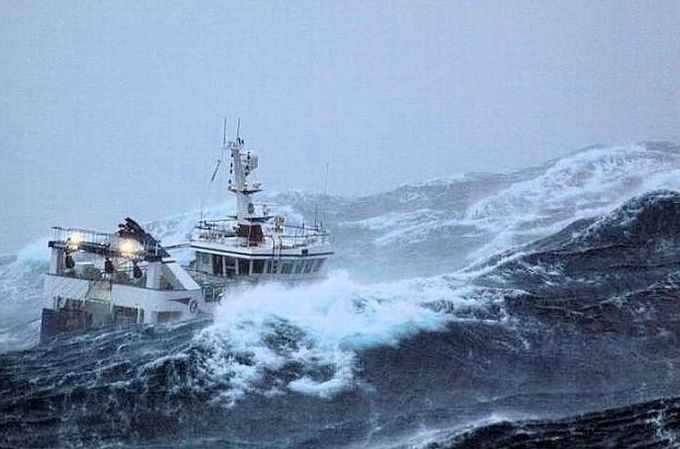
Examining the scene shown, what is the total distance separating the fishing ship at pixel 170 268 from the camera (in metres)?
39.5

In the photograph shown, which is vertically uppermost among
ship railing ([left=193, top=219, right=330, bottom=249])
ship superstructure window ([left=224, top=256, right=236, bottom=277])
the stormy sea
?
ship railing ([left=193, top=219, right=330, bottom=249])

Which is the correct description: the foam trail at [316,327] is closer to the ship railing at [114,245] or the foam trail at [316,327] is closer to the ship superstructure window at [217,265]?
the ship railing at [114,245]

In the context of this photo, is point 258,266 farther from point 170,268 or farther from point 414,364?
point 414,364

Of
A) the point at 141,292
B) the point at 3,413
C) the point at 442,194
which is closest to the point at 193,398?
the point at 3,413

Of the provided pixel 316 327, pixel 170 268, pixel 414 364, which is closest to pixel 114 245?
pixel 170 268

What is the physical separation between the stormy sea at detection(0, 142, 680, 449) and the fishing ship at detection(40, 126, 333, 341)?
456cm

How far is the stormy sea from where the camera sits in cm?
2247

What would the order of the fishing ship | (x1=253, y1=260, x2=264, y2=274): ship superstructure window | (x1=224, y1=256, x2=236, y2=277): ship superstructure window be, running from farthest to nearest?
(x1=224, y1=256, x2=236, y2=277): ship superstructure window → (x1=253, y1=260, x2=264, y2=274): ship superstructure window → the fishing ship

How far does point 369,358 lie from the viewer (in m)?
27.2

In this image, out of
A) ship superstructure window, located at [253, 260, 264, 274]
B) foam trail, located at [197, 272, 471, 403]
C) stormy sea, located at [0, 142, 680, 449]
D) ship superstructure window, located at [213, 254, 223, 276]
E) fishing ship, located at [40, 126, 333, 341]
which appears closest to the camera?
stormy sea, located at [0, 142, 680, 449]

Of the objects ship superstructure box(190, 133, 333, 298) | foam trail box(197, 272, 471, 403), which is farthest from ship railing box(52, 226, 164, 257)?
foam trail box(197, 272, 471, 403)

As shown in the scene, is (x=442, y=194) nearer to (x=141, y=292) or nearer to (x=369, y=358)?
(x=141, y=292)

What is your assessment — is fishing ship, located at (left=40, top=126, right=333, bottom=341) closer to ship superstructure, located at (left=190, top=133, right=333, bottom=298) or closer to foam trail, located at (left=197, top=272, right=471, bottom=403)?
ship superstructure, located at (left=190, top=133, right=333, bottom=298)

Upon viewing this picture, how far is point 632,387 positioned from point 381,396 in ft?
20.0
